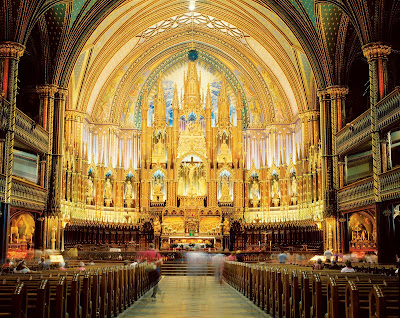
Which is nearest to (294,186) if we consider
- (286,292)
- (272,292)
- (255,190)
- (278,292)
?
(255,190)

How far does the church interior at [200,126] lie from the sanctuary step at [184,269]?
3852mm

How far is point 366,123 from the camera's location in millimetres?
24516

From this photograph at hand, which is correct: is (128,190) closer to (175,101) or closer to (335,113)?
(175,101)

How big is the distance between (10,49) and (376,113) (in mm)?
16752

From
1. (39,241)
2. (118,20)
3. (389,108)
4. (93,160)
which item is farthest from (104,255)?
(389,108)

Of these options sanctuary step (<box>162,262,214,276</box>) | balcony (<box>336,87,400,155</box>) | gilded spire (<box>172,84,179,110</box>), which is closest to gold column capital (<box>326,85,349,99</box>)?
balcony (<box>336,87,400,155</box>)

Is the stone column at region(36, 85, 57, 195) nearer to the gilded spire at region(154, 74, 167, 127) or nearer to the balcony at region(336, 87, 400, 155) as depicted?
the gilded spire at region(154, 74, 167, 127)

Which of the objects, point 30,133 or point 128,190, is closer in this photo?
point 30,133

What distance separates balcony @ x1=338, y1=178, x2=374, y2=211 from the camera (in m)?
23.8

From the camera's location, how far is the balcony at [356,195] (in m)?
23.8

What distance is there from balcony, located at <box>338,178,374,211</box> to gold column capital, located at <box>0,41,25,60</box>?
1721 centimetres

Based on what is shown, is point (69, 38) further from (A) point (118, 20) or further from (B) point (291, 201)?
(B) point (291, 201)

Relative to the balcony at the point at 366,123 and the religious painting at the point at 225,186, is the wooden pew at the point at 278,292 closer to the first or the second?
the balcony at the point at 366,123

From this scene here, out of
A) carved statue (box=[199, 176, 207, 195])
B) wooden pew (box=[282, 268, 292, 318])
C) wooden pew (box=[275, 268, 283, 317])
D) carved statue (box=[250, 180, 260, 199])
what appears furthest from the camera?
carved statue (box=[199, 176, 207, 195])
